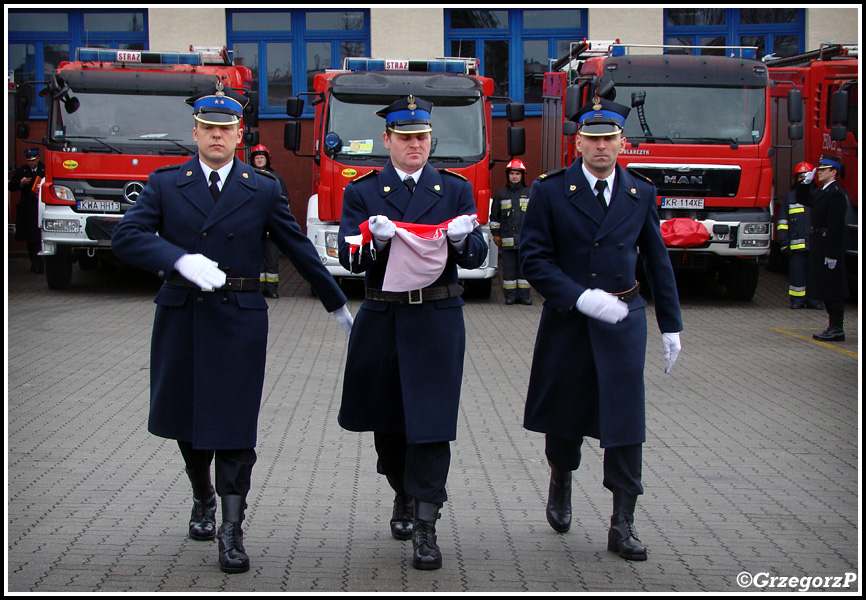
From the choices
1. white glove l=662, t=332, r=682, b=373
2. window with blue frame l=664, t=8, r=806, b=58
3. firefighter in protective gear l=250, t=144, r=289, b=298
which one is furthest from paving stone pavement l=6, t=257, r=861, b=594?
window with blue frame l=664, t=8, r=806, b=58

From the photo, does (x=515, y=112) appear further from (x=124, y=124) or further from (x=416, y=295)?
(x=416, y=295)

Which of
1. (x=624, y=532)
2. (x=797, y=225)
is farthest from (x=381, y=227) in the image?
(x=797, y=225)

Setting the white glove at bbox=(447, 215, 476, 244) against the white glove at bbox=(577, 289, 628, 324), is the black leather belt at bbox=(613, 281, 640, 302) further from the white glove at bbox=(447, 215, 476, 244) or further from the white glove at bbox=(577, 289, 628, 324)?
the white glove at bbox=(447, 215, 476, 244)

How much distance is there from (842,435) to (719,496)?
213 cm

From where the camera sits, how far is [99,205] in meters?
15.0

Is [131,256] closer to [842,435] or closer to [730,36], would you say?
[842,435]

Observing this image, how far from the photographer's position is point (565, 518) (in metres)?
5.19

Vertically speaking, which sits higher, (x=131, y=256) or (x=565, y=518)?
(x=131, y=256)

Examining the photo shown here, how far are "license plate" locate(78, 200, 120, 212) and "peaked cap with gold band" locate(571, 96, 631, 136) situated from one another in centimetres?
1102

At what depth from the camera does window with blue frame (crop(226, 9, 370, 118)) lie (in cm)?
2216

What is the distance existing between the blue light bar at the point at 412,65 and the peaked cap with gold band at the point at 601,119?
34.7 ft

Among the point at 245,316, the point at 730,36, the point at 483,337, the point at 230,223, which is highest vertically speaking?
the point at 730,36

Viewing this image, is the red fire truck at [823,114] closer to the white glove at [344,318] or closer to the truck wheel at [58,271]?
the white glove at [344,318]

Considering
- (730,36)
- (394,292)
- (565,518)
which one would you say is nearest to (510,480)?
(565,518)
